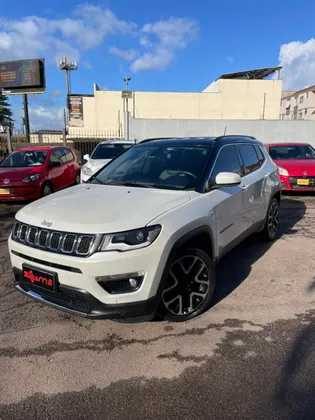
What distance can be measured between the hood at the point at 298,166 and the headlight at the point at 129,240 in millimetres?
7049

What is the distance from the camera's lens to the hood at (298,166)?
331 inches

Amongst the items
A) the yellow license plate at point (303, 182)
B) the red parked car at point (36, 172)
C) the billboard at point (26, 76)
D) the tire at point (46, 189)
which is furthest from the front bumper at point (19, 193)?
the billboard at point (26, 76)

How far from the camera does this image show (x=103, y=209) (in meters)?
2.73

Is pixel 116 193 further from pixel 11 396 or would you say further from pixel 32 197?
pixel 32 197

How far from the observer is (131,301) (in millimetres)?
2492

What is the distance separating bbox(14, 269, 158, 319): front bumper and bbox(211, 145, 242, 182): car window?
155 cm

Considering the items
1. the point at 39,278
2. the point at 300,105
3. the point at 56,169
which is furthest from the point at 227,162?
the point at 300,105

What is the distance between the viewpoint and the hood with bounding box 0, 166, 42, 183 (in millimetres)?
7863

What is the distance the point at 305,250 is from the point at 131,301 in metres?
3.55

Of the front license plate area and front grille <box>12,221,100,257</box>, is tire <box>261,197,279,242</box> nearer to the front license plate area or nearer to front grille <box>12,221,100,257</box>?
front grille <box>12,221,100,257</box>

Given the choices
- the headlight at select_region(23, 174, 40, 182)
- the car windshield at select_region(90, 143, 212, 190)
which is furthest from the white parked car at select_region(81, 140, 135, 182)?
the car windshield at select_region(90, 143, 212, 190)

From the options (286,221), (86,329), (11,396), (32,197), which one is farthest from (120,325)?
(32,197)

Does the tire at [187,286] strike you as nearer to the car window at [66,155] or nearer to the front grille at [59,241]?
the front grille at [59,241]

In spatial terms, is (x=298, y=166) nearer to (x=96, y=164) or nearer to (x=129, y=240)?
(x=96, y=164)
